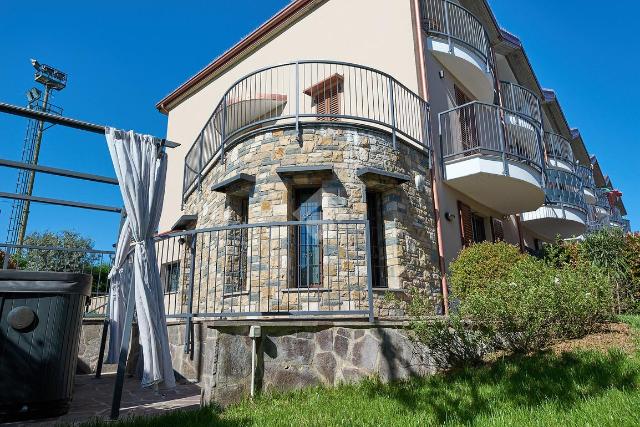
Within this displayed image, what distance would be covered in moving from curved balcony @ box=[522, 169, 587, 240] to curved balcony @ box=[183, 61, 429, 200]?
6.53 m

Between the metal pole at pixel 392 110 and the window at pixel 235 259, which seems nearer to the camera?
the window at pixel 235 259

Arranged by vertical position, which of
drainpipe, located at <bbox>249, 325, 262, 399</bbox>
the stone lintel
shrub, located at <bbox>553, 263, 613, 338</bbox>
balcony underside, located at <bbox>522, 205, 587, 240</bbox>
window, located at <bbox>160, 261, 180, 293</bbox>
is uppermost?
balcony underside, located at <bbox>522, 205, 587, 240</bbox>

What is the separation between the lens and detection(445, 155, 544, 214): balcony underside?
31.7ft

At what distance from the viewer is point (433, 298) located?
8273 millimetres

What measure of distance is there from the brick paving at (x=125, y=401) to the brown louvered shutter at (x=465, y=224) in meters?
7.14

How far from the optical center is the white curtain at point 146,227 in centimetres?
392

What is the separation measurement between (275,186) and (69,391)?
4.91 meters

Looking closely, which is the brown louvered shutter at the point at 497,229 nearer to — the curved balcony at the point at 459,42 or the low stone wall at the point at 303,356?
the curved balcony at the point at 459,42

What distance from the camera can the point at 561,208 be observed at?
13.7 meters

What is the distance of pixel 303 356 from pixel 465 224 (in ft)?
23.1

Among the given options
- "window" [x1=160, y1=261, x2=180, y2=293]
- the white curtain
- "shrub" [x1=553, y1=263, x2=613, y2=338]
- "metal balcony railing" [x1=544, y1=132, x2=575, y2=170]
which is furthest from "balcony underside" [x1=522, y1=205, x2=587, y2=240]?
the white curtain

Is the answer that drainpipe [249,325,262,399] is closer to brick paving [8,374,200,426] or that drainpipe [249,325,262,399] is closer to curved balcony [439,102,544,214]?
brick paving [8,374,200,426]

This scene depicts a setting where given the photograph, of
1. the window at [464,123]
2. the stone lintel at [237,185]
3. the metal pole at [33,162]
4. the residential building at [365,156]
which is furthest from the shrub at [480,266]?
the metal pole at [33,162]

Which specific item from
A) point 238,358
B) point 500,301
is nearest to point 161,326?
point 238,358
